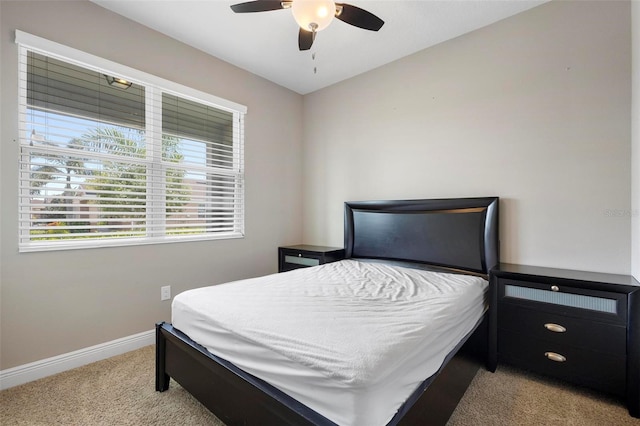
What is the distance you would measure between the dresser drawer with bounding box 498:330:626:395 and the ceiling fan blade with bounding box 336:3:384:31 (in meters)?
2.36

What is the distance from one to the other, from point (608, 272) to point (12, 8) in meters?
4.43

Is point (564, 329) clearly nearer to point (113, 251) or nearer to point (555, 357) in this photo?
point (555, 357)

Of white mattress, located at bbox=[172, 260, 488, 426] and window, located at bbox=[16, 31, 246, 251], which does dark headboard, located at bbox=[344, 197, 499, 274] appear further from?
window, located at bbox=[16, 31, 246, 251]

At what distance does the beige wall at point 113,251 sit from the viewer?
191 centimetres

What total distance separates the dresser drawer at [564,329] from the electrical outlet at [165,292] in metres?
2.75

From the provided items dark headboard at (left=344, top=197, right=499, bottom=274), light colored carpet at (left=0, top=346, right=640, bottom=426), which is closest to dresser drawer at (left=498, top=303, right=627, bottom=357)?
light colored carpet at (left=0, top=346, right=640, bottom=426)

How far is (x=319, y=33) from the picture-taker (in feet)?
8.54

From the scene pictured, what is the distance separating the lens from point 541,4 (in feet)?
7.50

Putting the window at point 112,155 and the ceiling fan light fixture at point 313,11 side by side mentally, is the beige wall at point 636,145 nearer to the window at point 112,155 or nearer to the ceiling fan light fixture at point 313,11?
the ceiling fan light fixture at point 313,11

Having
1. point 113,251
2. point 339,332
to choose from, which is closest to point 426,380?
point 339,332

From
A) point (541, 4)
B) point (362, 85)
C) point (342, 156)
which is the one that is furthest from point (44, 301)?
point (541, 4)

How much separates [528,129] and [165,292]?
342cm

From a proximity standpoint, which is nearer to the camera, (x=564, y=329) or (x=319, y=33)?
(x=564, y=329)

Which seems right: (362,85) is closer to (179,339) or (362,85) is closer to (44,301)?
(179,339)
